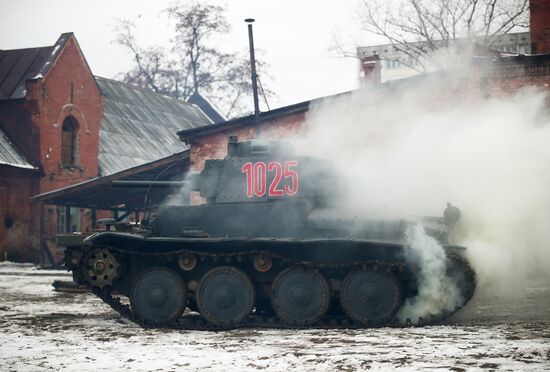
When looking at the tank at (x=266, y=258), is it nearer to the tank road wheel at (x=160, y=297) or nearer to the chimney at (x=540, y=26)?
the tank road wheel at (x=160, y=297)

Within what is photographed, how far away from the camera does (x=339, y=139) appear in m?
20.1

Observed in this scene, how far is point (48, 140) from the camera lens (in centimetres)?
3381

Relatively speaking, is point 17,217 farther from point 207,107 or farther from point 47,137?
point 207,107

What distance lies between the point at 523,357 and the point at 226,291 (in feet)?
18.2

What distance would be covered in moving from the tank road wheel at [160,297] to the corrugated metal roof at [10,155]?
20092mm

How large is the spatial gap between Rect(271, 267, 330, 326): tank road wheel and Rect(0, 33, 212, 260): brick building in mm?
20222

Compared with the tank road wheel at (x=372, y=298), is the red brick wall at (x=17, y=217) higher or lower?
higher

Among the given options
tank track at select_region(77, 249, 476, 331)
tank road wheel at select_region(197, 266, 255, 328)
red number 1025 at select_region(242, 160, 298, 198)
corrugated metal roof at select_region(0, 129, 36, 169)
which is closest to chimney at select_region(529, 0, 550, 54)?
red number 1025 at select_region(242, 160, 298, 198)

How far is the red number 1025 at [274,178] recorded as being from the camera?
13.7 metres

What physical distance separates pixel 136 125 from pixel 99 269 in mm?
28299

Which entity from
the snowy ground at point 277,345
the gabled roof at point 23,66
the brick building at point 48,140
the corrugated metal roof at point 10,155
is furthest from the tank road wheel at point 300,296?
the gabled roof at point 23,66

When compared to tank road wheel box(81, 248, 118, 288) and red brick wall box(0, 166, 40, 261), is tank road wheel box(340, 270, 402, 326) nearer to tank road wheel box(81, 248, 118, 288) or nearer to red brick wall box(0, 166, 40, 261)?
tank road wheel box(81, 248, 118, 288)

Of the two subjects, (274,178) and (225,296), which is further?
(274,178)

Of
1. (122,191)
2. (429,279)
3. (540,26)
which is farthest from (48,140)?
(429,279)
